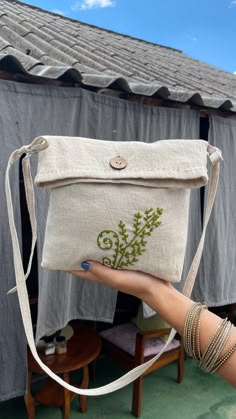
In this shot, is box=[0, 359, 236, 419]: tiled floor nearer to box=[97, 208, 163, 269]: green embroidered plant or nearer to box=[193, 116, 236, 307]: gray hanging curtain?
box=[193, 116, 236, 307]: gray hanging curtain

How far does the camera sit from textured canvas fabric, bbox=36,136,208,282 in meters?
1.18

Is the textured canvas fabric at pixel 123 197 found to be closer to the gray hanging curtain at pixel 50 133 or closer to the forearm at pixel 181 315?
the forearm at pixel 181 315

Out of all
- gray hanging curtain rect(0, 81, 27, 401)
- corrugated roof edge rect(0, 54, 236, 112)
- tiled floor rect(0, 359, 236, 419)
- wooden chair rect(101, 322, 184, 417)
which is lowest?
tiled floor rect(0, 359, 236, 419)

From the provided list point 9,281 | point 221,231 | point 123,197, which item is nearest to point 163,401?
point 221,231

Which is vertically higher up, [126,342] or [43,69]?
[43,69]

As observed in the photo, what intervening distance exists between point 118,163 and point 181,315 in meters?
0.56

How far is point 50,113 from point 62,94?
159 mm

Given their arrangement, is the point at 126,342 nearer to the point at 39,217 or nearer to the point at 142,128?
the point at 39,217

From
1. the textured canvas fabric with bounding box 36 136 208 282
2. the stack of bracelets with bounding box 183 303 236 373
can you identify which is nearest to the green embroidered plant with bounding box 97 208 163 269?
the textured canvas fabric with bounding box 36 136 208 282

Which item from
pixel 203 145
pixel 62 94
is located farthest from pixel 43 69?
pixel 203 145

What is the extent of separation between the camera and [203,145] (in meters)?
1.22

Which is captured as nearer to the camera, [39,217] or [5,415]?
[39,217]

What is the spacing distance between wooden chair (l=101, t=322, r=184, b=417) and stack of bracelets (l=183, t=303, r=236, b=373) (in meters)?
2.23

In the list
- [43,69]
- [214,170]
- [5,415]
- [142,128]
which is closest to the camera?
[214,170]
